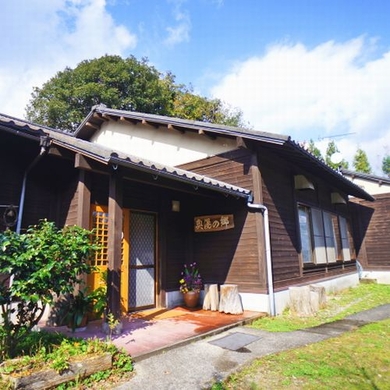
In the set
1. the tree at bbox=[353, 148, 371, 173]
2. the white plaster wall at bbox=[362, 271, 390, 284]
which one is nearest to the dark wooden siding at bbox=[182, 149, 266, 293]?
the white plaster wall at bbox=[362, 271, 390, 284]

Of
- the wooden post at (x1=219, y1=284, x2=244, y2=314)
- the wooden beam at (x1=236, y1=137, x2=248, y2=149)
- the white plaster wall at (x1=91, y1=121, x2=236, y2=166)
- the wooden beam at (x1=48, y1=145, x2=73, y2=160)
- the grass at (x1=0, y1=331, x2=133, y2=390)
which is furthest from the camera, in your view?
the white plaster wall at (x1=91, y1=121, x2=236, y2=166)

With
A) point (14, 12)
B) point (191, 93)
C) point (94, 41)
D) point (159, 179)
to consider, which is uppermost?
point (191, 93)

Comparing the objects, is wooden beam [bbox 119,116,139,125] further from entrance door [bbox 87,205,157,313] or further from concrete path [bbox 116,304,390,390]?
concrete path [bbox 116,304,390,390]

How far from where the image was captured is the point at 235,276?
21.5 feet

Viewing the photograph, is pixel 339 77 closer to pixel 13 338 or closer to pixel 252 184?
pixel 252 184

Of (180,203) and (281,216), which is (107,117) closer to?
(180,203)

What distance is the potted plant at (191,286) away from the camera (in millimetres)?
6719

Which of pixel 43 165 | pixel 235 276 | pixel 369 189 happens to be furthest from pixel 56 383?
pixel 369 189

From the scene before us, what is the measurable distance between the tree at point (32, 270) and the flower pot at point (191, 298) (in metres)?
3.56

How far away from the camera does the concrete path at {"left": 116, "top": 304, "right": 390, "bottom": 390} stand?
9.88ft

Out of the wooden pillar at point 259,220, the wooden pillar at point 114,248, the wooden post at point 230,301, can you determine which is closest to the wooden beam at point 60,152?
the wooden pillar at point 114,248

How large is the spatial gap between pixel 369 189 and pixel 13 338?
13962mm

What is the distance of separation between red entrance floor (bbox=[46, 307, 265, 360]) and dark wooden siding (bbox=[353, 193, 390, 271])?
907 centimetres

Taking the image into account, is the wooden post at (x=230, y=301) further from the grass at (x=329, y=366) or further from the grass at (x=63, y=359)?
the grass at (x=63, y=359)
